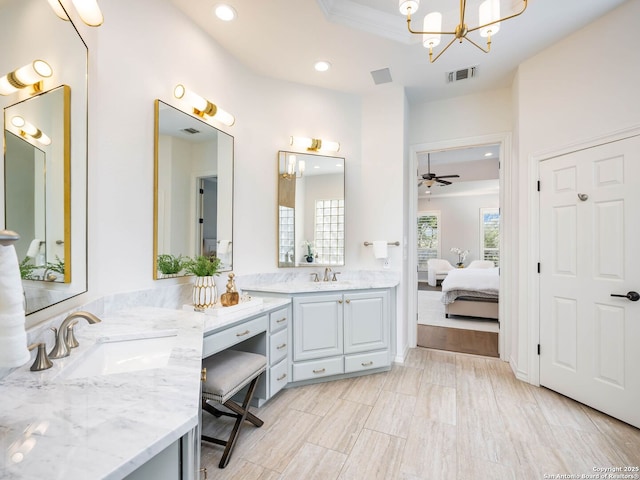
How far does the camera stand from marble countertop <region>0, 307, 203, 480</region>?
1.85ft

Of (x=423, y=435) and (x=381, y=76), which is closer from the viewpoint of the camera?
(x=423, y=435)

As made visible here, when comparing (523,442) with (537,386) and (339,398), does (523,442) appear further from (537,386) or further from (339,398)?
(339,398)

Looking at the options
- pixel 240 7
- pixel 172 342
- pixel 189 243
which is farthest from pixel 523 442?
pixel 240 7

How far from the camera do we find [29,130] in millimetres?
1084

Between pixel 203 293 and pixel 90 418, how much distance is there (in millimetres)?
1354

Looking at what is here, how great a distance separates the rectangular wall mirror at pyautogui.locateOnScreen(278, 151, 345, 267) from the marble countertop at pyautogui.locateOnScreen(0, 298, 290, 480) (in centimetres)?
202

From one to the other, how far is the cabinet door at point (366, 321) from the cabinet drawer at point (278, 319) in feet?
1.85

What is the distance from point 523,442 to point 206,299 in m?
2.20

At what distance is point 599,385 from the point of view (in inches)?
89.4

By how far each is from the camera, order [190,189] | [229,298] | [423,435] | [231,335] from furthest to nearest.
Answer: [190,189] → [229,298] → [423,435] → [231,335]

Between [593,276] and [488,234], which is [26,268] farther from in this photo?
[488,234]

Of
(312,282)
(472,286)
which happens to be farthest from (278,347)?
(472,286)

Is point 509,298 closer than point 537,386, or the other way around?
point 537,386

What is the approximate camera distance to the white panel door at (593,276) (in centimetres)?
211
